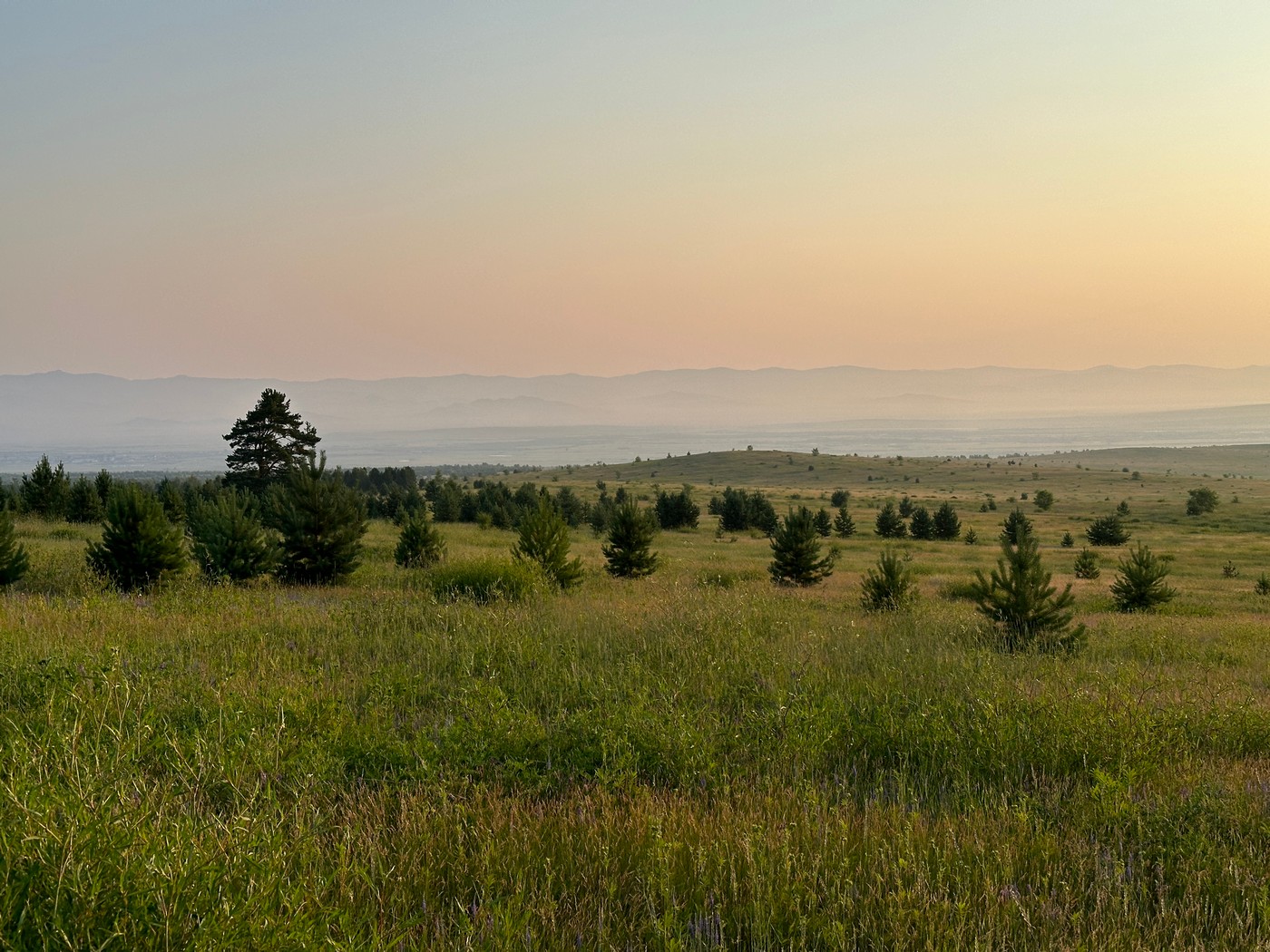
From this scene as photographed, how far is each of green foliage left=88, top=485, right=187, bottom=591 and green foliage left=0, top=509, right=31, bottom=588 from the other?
1278 mm

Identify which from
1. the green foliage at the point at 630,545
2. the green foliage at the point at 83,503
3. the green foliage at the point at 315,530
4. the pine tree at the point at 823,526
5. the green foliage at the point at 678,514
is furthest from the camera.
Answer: the green foliage at the point at 678,514

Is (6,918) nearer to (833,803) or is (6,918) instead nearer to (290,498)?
(833,803)

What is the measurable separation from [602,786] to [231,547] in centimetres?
1402

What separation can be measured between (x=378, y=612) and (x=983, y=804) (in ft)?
29.4

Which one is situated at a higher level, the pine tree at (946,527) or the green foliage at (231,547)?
the green foliage at (231,547)

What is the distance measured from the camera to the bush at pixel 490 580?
14.3 meters

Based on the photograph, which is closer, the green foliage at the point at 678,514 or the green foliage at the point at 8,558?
the green foliage at the point at 8,558

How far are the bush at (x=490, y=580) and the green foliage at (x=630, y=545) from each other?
22.5ft

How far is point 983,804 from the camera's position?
4.46m

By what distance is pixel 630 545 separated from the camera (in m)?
23.0

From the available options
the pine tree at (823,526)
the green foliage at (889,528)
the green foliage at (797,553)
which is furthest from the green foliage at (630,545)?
the green foliage at (889,528)

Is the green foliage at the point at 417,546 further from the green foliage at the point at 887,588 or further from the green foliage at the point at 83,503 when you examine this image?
the green foliage at the point at 83,503

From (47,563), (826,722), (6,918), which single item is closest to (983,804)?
(826,722)

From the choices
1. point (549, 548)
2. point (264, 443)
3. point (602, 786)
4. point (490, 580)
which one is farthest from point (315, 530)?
point (264, 443)
